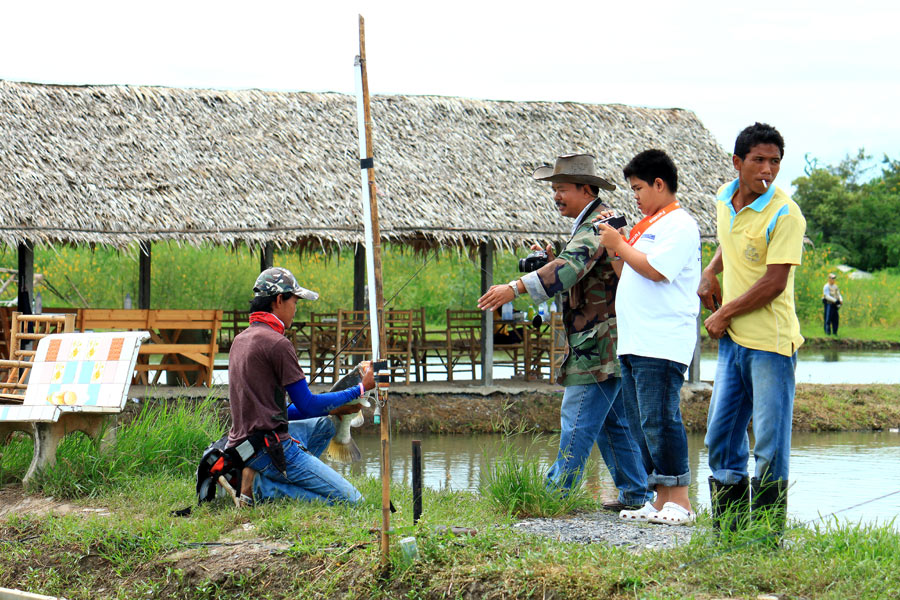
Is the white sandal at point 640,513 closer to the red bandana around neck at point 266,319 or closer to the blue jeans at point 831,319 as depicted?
the red bandana around neck at point 266,319

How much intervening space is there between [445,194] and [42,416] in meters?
7.52

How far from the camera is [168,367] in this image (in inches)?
452

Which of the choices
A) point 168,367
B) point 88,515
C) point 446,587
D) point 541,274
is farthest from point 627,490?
point 168,367

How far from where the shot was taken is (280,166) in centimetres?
1267

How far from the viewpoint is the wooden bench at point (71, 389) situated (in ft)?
19.6

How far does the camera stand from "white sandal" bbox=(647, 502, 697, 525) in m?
4.88

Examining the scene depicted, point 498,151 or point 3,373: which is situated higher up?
point 498,151

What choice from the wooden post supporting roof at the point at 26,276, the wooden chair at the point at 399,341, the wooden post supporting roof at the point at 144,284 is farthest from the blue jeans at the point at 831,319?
the wooden post supporting roof at the point at 26,276

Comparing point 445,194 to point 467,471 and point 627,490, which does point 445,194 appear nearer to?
point 467,471

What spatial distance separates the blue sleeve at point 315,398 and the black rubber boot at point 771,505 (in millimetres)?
2040

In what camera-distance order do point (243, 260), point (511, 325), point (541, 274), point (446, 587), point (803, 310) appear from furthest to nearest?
1. point (803, 310)
2. point (243, 260)
3. point (511, 325)
4. point (541, 274)
5. point (446, 587)

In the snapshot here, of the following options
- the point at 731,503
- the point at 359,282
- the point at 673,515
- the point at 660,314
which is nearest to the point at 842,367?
the point at 359,282

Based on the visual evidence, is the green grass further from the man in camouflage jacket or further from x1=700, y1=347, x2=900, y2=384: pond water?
x1=700, y1=347, x2=900, y2=384: pond water

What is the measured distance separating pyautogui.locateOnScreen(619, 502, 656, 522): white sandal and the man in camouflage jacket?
0.30 metres
